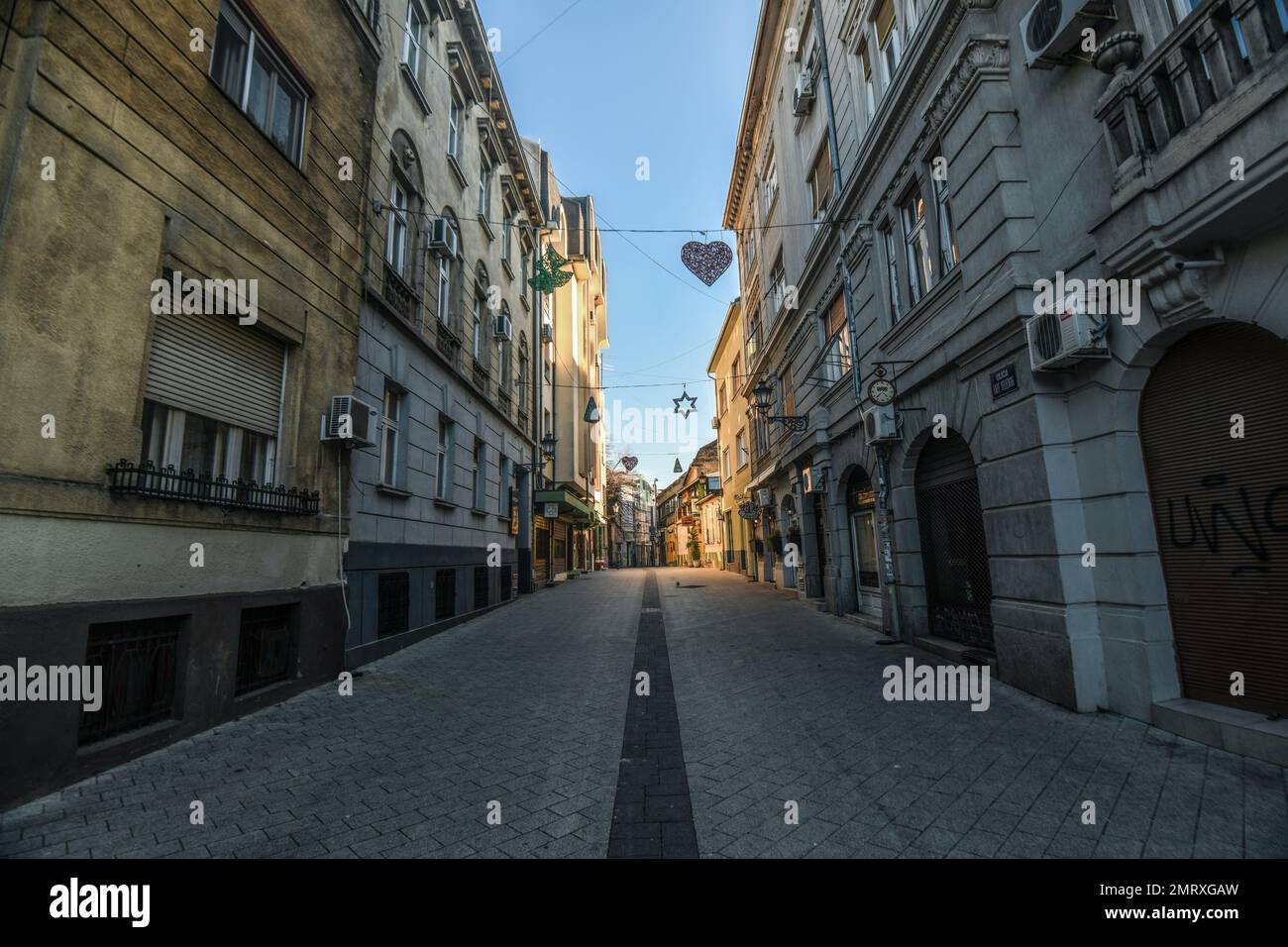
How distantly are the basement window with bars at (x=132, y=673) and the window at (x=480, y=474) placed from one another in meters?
9.08

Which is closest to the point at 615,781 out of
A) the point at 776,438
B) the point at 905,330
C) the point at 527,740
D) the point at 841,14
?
the point at 527,740

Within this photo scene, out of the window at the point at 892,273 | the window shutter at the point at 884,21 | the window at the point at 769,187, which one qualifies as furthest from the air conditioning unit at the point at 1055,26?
the window at the point at 769,187

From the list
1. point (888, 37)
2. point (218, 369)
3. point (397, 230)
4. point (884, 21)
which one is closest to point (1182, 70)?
point (888, 37)

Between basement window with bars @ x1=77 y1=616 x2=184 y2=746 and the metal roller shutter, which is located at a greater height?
the metal roller shutter

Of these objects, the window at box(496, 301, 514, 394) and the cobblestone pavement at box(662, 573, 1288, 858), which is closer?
the cobblestone pavement at box(662, 573, 1288, 858)

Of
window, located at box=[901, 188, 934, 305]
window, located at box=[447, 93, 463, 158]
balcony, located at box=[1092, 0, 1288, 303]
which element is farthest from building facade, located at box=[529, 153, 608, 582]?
balcony, located at box=[1092, 0, 1288, 303]

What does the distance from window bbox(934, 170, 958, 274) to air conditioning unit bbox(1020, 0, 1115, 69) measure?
2124 millimetres

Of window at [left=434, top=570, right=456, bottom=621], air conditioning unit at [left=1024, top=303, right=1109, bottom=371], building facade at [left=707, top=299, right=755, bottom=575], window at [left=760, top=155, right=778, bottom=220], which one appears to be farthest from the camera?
building facade at [left=707, top=299, right=755, bottom=575]

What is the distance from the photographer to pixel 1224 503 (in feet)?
14.7

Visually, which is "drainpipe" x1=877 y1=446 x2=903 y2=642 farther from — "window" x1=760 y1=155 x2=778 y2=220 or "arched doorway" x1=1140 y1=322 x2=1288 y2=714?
"window" x1=760 y1=155 x2=778 y2=220

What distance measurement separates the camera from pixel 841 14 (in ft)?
37.1

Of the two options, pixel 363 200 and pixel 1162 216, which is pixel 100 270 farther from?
pixel 1162 216

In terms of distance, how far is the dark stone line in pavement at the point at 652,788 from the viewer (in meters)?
3.03

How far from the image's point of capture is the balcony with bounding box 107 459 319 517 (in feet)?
14.7
